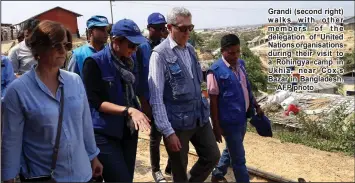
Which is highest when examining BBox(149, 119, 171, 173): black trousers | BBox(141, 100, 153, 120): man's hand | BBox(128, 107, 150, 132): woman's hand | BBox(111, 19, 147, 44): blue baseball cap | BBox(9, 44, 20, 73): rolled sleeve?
BBox(111, 19, 147, 44): blue baseball cap

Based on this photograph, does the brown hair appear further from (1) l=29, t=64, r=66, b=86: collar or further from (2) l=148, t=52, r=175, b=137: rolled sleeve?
(2) l=148, t=52, r=175, b=137: rolled sleeve

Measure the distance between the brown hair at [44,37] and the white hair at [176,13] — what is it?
1.15 m

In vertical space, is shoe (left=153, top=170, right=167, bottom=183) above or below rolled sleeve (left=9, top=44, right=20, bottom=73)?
below

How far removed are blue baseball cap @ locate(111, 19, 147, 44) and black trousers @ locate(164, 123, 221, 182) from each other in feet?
2.72

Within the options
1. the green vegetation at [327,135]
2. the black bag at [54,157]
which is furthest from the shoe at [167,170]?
the green vegetation at [327,135]

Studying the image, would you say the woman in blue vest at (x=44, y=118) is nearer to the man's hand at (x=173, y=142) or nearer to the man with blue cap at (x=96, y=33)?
the man's hand at (x=173, y=142)

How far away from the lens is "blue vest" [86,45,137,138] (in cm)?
247

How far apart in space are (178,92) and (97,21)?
1.14m

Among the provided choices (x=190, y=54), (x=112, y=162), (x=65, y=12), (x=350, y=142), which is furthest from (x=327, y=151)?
(x=65, y=12)

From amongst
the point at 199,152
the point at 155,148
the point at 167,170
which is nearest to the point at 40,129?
the point at 199,152

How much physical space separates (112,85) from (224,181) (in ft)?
6.30

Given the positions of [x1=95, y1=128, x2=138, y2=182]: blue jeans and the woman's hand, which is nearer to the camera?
the woman's hand

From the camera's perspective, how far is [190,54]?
2982 millimetres

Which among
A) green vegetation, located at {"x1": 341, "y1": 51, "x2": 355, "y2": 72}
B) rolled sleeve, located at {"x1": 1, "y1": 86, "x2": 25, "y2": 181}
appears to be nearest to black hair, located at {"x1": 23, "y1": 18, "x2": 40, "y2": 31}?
rolled sleeve, located at {"x1": 1, "y1": 86, "x2": 25, "y2": 181}
